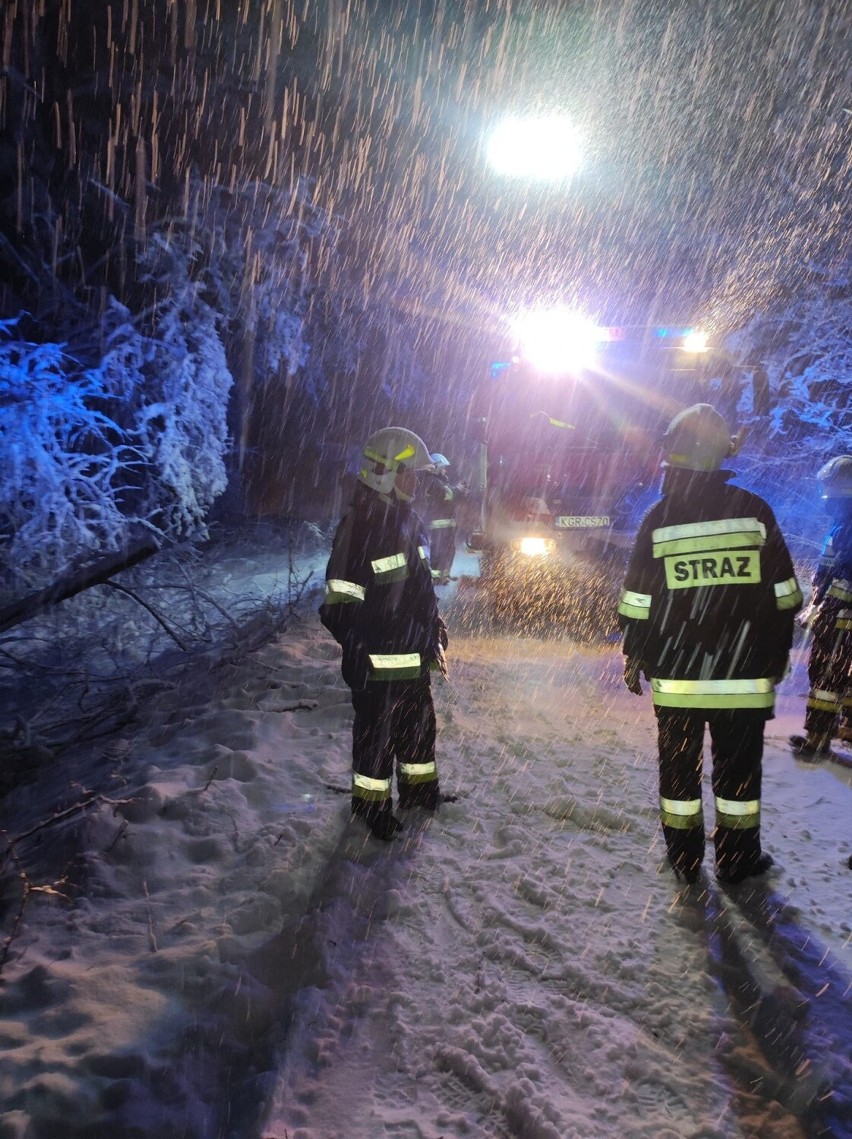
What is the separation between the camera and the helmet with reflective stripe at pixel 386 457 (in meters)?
3.15

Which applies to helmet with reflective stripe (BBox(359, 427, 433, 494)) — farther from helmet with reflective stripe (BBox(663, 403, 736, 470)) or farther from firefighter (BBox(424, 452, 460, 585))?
firefighter (BBox(424, 452, 460, 585))

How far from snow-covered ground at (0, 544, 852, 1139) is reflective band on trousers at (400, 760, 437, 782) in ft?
0.73

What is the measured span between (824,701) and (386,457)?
11.9 ft

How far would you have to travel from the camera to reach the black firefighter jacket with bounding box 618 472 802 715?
274 cm

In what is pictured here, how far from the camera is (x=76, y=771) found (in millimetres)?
4223

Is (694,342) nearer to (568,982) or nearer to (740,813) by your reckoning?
(740,813)

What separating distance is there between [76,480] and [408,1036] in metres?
8.20

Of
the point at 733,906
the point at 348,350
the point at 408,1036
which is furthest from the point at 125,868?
the point at 348,350

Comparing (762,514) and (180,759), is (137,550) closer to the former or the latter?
(180,759)

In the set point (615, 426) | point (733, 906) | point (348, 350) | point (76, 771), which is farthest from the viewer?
point (348, 350)

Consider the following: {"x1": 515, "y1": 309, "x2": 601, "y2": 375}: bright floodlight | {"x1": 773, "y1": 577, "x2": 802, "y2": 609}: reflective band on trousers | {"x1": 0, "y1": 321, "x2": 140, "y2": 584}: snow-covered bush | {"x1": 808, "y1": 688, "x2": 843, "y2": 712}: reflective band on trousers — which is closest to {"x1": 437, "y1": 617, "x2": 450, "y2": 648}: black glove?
→ {"x1": 773, "y1": 577, "x2": 802, "y2": 609}: reflective band on trousers

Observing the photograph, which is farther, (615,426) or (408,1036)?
(615,426)

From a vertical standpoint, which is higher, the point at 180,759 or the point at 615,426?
the point at 615,426

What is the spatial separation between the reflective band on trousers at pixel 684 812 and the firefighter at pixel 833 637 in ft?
6.49
